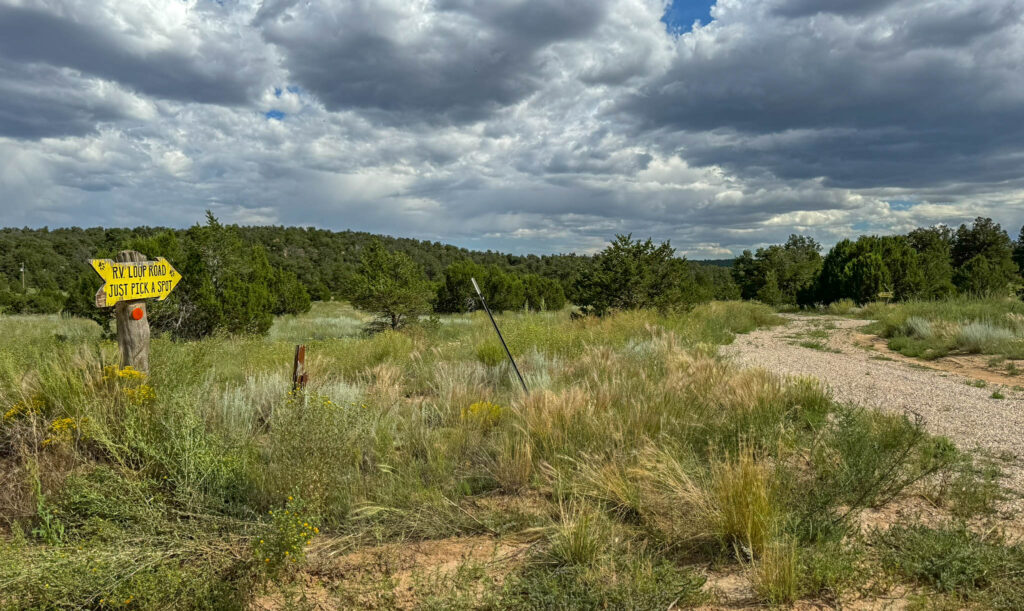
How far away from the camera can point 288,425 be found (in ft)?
12.1

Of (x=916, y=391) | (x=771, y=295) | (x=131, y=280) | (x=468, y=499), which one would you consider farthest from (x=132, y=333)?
(x=771, y=295)

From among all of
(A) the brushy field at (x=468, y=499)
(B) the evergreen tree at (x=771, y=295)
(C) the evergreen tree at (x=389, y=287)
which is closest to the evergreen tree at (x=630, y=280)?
(C) the evergreen tree at (x=389, y=287)

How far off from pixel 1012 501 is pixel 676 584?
108 inches

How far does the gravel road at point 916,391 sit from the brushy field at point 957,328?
1.11 meters

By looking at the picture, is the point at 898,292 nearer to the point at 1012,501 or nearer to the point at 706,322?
the point at 706,322

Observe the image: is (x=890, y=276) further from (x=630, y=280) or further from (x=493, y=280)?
(x=493, y=280)

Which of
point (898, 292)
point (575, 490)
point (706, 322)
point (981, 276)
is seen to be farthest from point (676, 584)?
point (981, 276)

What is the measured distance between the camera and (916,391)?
7.41 m

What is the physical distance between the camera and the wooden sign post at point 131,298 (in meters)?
5.22

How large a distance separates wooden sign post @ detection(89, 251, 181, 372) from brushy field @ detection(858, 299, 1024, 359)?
13394 mm

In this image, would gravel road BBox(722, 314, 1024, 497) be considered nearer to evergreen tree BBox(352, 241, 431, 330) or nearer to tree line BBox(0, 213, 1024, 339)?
tree line BBox(0, 213, 1024, 339)

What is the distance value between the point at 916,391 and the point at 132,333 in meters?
9.63

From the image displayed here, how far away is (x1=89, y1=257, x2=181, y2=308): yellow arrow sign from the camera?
16.7 feet

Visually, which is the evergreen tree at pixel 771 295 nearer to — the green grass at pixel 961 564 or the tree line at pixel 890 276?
the tree line at pixel 890 276
